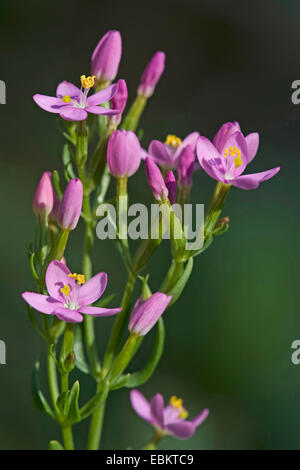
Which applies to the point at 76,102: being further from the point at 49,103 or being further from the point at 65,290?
the point at 65,290

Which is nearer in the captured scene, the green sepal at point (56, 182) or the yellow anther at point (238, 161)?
the yellow anther at point (238, 161)

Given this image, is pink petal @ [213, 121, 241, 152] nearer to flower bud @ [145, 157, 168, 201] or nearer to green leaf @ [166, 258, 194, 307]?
flower bud @ [145, 157, 168, 201]

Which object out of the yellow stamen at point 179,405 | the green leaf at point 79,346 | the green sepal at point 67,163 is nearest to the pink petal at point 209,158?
the green sepal at point 67,163

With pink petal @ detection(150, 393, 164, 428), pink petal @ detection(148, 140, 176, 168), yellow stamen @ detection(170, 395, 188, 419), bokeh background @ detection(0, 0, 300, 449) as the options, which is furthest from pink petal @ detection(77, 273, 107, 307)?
bokeh background @ detection(0, 0, 300, 449)

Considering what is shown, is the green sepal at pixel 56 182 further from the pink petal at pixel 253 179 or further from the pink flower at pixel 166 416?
the pink flower at pixel 166 416

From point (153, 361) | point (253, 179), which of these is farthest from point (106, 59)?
point (153, 361)
